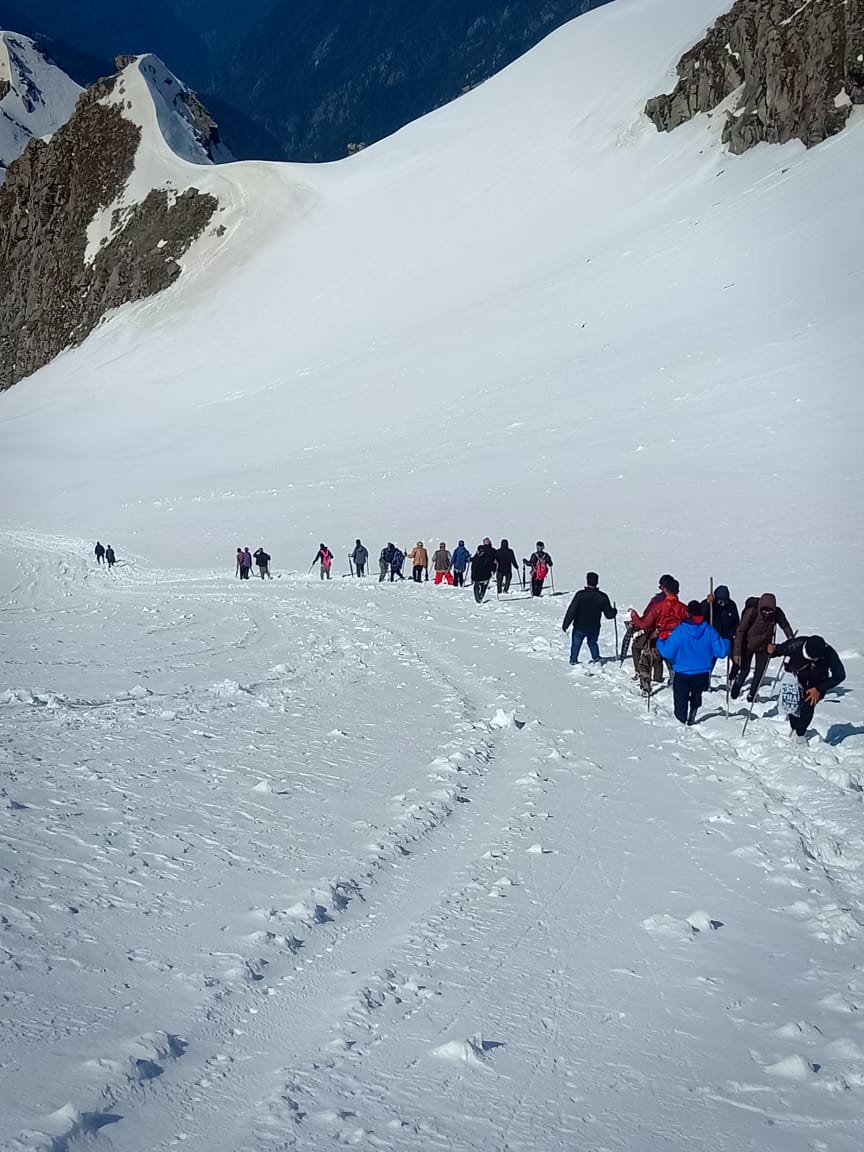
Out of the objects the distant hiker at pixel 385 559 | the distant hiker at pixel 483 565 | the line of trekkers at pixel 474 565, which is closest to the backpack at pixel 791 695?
the line of trekkers at pixel 474 565

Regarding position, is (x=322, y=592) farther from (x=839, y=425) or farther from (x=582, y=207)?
(x=582, y=207)

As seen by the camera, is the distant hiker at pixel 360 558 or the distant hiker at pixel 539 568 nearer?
the distant hiker at pixel 539 568

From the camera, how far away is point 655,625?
1048 cm

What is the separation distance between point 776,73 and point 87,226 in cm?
7791

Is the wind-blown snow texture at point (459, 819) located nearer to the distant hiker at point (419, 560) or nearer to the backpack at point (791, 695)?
the backpack at point (791, 695)

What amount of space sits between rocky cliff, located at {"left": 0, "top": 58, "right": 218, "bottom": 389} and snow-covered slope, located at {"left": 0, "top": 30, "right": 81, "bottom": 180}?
62.7 m

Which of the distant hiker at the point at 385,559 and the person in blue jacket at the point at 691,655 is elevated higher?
the distant hiker at the point at 385,559

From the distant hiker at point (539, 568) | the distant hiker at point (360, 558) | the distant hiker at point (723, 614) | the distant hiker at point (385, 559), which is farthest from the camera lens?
the distant hiker at point (360, 558)

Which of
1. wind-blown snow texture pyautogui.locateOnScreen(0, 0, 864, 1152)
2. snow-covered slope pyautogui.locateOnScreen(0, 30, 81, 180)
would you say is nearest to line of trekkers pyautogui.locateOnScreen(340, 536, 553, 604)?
wind-blown snow texture pyautogui.locateOnScreen(0, 0, 864, 1152)

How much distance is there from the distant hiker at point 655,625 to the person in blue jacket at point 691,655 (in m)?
1.07

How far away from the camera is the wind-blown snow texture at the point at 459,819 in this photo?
3.26 metres

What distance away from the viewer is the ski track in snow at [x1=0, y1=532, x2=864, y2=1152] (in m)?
3.15

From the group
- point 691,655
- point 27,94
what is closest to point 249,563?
point 691,655

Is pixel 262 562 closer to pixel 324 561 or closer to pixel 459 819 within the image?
pixel 324 561
